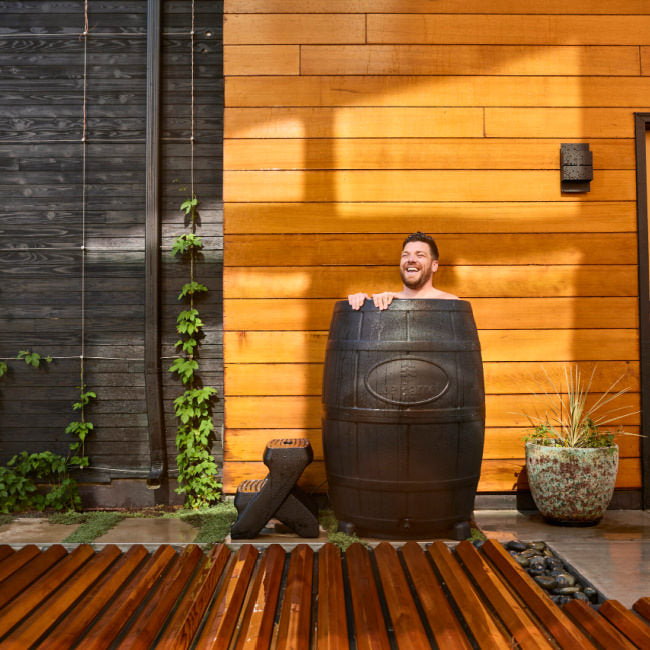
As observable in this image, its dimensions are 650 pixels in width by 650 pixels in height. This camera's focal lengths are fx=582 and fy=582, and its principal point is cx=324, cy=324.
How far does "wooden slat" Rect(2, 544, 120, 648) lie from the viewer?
4.91ft

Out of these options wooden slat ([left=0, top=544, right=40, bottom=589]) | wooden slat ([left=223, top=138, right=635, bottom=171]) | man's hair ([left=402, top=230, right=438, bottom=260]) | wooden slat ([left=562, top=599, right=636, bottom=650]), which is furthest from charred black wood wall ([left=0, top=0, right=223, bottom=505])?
wooden slat ([left=562, top=599, right=636, bottom=650])

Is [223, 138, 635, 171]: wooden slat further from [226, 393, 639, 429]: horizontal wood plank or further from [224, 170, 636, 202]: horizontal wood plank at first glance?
[226, 393, 639, 429]: horizontal wood plank

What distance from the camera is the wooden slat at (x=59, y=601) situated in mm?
1496

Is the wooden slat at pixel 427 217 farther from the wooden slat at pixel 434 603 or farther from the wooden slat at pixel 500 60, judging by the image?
the wooden slat at pixel 434 603

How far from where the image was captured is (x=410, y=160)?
2932 mm

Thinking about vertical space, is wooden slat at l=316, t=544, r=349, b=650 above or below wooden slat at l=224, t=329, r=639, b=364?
below

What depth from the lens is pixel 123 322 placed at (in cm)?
318

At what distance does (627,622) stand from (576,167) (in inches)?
83.4

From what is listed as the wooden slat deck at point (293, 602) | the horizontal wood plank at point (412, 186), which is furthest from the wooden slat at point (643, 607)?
the horizontal wood plank at point (412, 186)

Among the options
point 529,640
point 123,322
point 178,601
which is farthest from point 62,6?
point 529,640

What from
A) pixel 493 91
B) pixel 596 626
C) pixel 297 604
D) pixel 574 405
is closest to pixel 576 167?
pixel 493 91

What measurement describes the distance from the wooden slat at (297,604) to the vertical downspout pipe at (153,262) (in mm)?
1231

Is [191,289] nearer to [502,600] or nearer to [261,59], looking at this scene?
[261,59]

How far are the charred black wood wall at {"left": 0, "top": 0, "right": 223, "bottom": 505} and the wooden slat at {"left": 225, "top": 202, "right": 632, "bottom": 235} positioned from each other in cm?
36
